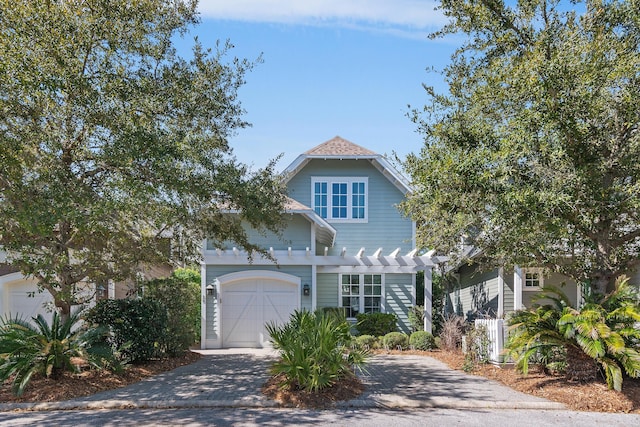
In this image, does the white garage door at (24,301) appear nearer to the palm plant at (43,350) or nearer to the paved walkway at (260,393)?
the paved walkway at (260,393)

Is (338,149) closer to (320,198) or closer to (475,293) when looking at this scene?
(320,198)

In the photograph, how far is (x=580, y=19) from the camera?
10.3m

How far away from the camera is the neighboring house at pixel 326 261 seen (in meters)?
18.3

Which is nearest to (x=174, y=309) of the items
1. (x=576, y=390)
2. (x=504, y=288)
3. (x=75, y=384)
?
(x=75, y=384)

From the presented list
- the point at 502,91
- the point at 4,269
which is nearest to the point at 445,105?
the point at 502,91

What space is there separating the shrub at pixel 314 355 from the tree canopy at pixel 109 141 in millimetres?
2982

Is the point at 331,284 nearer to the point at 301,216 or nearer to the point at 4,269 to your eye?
the point at 301,216

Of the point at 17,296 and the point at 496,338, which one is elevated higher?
the point at 17,296

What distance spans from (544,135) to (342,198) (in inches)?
452

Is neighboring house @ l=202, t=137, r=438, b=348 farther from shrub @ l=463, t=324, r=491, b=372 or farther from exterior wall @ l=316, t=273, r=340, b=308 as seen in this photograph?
shrub @ l=463, t=324, r=491, b=372

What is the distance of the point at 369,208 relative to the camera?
20.3 m

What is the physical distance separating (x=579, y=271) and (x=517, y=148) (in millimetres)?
3878

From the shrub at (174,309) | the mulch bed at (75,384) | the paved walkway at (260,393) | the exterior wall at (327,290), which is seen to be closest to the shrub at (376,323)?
the exterior wall at (327,290)

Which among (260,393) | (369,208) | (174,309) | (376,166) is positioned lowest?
(260,393)
